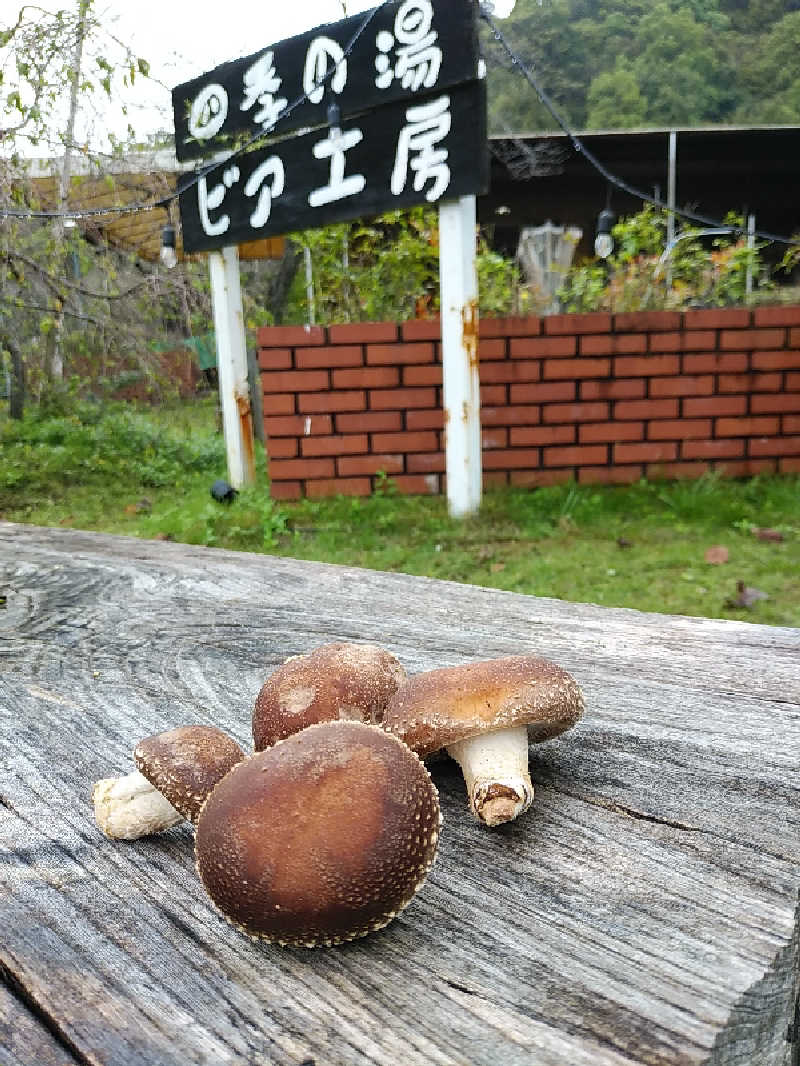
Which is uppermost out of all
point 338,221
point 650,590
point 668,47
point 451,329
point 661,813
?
point 668,47

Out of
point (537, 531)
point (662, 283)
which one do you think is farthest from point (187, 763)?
point (662, 283)

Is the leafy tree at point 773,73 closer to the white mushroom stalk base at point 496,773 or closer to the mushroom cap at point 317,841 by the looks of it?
the white mushroom stalk base at point 496,773

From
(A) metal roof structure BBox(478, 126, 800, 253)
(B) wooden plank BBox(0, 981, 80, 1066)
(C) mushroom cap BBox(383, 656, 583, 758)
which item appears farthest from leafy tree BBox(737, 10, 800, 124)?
(B) wooden plank BBox(0, 981, 80, 1066)

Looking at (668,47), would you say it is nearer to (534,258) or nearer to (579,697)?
(534,258)

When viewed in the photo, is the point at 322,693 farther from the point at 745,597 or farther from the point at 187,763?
the point at 745,597

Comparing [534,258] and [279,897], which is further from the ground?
[534,258]

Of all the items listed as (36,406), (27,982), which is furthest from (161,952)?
(36,406)

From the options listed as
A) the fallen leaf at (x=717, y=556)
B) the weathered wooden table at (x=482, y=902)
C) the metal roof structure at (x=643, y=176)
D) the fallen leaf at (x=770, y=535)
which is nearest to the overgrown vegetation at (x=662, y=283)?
the fallen leaf at (x=770, y=535)

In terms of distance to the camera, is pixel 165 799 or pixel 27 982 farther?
pixel 165 799
